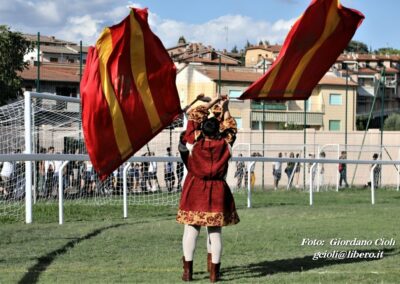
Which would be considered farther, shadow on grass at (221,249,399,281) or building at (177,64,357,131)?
building at (177,64,357,131)

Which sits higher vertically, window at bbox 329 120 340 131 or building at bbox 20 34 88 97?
building at bbox 20 34 88 97

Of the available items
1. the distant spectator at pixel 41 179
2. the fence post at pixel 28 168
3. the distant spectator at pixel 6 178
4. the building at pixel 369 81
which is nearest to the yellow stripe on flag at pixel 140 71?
the fence post at pixel 28 168

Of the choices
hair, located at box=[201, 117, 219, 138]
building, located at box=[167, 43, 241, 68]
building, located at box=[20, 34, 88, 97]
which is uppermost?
building, located at box=[167, 43, 241, 68]

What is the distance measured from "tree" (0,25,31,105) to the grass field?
13.1m

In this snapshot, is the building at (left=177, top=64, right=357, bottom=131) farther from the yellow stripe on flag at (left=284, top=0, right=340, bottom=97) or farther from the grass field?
the yellow stripe on flag at (left=284, top=0, right=340, bottom=97)

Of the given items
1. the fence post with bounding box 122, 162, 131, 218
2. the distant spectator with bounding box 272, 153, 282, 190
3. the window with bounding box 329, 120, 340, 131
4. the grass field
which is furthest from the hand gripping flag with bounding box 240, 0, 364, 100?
the window with bounding box 329, 120, 340, 131

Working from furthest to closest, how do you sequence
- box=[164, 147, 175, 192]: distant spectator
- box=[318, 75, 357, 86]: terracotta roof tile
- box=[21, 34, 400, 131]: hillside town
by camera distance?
box=[318, 75, 357, 86]: terracotta roof tile, box=[21, 34, 400, 131]: hillside town, box=[164, 147, 175, 192]: distant spectator

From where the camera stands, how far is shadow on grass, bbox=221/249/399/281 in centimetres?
861

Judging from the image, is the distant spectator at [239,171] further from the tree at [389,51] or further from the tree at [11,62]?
the tree at [389,51]

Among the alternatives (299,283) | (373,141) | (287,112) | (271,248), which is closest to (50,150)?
(271,248)

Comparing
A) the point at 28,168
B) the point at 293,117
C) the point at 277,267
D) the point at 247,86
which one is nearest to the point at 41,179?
the point at 28,168

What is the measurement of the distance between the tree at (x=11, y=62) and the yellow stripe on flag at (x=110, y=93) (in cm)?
2102

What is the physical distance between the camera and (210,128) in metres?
8.33

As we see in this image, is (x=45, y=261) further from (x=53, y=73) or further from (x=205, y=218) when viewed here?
(x=53, y=73)
